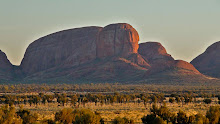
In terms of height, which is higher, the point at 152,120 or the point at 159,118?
the point at 159,118

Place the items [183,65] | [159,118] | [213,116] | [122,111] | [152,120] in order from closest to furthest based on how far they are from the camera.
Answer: [159,118]
[152,120]
[213,116]
[122,111]
[183,65]

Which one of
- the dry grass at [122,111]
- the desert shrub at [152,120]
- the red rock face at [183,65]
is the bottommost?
the desert shrub at [152,120]

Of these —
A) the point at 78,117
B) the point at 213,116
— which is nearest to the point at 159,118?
the point at 213,116

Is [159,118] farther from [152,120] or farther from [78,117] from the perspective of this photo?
[78,117]

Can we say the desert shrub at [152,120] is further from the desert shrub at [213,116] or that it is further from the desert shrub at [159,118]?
the desert shrub at [213,116]

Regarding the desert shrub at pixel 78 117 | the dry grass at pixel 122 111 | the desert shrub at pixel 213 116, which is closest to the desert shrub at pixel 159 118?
the dry grass at pixel 122 111

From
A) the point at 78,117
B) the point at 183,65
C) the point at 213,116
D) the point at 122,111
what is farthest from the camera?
the point at 183,65

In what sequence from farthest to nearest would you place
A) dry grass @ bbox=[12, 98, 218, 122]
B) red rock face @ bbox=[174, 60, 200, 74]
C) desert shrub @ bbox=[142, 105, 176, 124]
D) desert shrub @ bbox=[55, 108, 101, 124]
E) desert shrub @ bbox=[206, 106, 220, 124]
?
1. red rock face @ bbox=[174, 60, 200, 74]
2. dry grass @ bbox=[12, 98, 218, 122]
3. desert shrub @ bbox=[206, 106, 220, 124]
4. desert shrub @ bbox=[142, 105, 176, 124]
5. desert shrub @ bbox=[55, 108, 101, 124]

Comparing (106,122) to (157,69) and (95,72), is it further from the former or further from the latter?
(95,72)

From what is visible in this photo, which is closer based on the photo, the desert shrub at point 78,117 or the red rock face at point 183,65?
the desert shrub at point 78,117

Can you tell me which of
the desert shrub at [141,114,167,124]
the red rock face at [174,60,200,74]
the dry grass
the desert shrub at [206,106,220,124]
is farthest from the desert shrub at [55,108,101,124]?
the red rock face at [174,60,200,74]

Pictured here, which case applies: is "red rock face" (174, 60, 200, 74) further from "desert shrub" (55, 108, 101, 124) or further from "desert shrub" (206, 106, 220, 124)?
"desert shrub" (206, 106, 220, 124)

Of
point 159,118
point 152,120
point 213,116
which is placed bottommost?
point 152,120

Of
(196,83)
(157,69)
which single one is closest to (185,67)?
(157,69)
